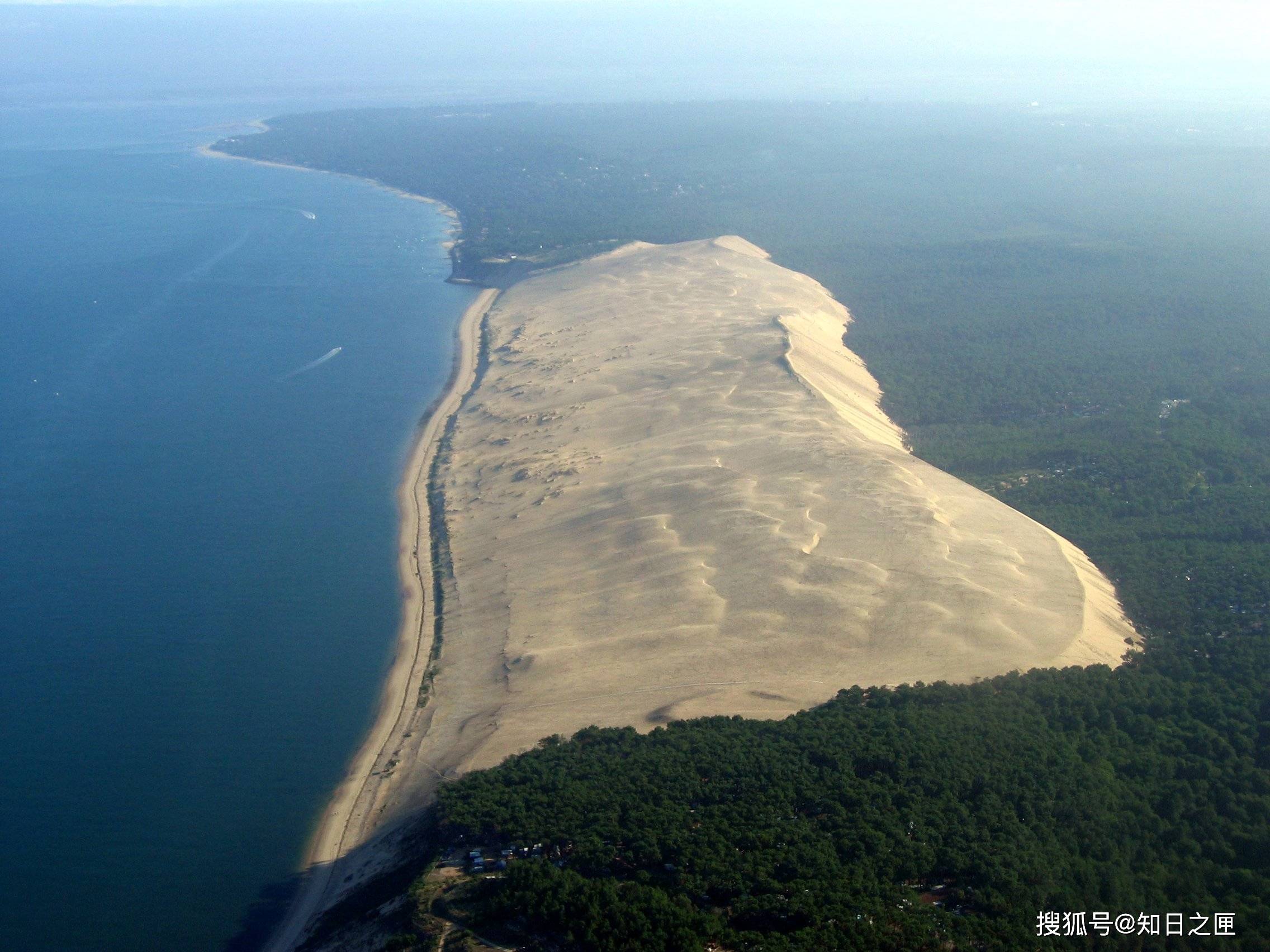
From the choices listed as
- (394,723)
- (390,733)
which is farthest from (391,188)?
(390,733)

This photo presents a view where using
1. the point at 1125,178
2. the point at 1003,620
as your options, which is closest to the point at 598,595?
the point at 1003,620

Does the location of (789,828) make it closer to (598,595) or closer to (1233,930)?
(1233,930)

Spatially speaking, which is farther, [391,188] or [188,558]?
[391,188]

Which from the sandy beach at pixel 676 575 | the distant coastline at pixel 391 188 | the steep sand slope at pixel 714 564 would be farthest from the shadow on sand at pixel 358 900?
the distant coastline at pixel 391 188

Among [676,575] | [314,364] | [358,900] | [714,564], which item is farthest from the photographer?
[314,364]

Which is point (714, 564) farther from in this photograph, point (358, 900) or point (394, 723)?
point (358, 900)

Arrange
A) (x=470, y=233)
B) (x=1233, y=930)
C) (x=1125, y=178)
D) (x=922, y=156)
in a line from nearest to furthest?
(x=1233, y=930) → (x=470, y=233) → (x=1125, y=178) → (x=922, y=156)

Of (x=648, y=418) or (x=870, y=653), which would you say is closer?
(x=870, y=653)
